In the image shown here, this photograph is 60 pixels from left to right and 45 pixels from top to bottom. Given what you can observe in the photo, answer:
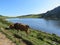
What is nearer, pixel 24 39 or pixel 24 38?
pixel 24 39

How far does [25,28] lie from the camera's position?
25.7m

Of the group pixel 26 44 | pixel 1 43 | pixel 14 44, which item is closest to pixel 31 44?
pixel 26 44

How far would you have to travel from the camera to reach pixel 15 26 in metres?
26.6

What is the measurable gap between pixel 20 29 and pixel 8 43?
10256mm

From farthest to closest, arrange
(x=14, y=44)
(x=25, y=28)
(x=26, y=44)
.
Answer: (x=25, y=28) → (x=26, y=44) → (x=14, y=44)

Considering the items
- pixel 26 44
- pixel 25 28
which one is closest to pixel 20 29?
pixel 25 28

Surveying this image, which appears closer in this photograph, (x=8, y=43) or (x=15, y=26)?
(x=8, y=43)

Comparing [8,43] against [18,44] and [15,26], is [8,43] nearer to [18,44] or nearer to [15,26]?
[18,44]

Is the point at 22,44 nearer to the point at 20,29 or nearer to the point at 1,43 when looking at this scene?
the point at 1,43

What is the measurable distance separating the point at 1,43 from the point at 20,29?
10.6 m

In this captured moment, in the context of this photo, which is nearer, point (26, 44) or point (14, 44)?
point (14, 44)

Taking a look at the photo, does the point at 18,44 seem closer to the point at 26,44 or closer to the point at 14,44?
the point at 14,44

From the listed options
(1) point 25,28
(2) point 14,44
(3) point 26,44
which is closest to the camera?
(2) point 14,44

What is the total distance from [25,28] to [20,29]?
0.76m
